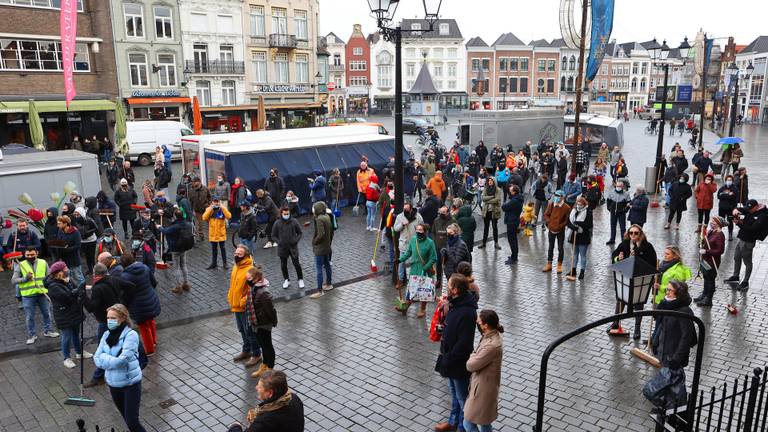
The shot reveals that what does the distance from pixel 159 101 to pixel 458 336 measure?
3507 centimetres

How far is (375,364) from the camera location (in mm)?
7902

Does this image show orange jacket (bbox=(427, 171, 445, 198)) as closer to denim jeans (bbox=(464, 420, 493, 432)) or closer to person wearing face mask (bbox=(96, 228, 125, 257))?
person wearing face mask (bbox=(96, 228, 125, 257))

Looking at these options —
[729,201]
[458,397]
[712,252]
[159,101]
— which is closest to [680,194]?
[729,201]

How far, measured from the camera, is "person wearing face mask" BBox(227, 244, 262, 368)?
25.1 feet

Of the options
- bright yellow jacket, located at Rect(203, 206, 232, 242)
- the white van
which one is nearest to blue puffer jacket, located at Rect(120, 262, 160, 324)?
bright yellow jacket, located at Rect(203, 206, 232, 242)

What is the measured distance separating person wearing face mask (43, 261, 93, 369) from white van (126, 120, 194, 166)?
21.8 metres

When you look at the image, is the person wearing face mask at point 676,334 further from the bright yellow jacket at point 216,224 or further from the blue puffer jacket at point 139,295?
the bright yellow jacket at point 216,224

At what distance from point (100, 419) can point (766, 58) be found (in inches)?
3303

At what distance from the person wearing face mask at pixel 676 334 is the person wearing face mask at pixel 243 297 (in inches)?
198

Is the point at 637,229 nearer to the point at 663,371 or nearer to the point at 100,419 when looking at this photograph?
the point at 663,371

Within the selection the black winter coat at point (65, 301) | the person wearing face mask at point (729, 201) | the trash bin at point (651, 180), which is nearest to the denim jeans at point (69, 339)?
the black winter coat at point (65, 301)

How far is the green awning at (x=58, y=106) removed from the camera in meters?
27.8

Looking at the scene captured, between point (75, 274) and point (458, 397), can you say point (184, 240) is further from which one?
point (458, 397)

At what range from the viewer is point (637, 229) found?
8.62 meters
